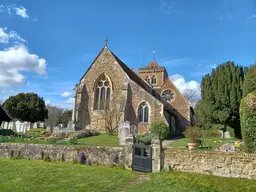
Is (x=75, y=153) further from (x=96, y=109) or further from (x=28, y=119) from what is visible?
(x=28, y=119)

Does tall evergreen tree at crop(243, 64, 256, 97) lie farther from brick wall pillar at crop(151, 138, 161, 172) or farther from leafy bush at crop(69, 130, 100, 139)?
leafy bush at crop(69, 130, 100, 139)

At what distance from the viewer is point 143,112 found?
87.8 ft

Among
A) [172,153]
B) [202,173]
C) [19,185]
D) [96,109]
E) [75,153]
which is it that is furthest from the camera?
[96,109]

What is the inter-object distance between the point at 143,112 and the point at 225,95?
940 centimetres

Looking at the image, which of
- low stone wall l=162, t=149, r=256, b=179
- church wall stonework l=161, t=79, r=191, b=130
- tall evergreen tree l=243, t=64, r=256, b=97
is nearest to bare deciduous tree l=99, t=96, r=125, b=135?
church wall stonework l=161, t=79, r=191, b=130

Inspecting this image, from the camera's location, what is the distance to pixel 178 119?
35.3m

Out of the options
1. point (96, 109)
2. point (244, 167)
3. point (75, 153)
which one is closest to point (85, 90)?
point (96, 109)

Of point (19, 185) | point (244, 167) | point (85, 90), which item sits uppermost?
point (85, 90)

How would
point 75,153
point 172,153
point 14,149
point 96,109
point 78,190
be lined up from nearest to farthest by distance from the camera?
point 78,190 → point 172,153 → point 75,153 → point 14,149 → point 96,109

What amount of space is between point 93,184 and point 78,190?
864 mm

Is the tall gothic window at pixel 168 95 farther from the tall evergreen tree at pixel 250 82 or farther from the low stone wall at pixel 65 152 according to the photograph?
the low stone wall at pixel 65 152

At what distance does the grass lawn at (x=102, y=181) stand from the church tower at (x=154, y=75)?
38555 mm

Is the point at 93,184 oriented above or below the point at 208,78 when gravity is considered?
below

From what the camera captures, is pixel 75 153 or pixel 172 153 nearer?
pixel 172 153
